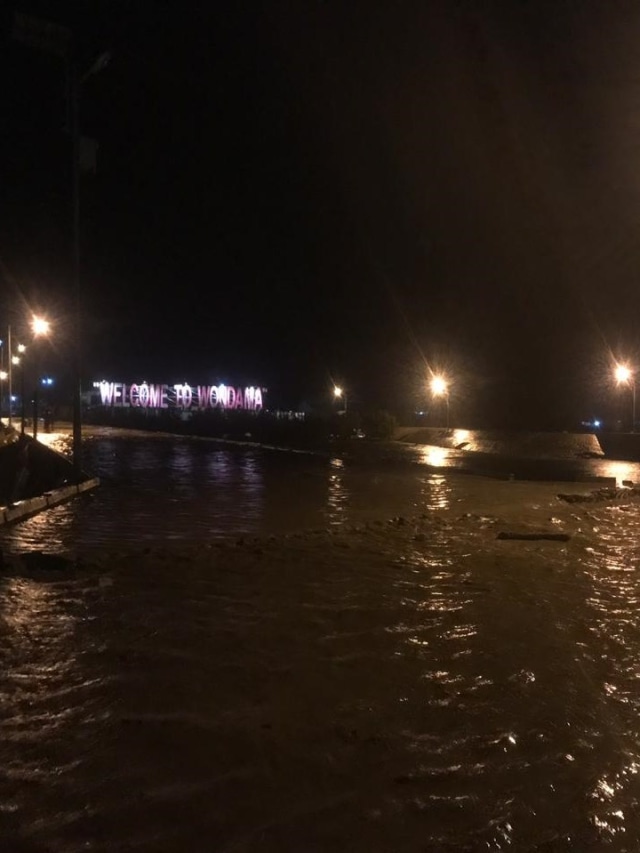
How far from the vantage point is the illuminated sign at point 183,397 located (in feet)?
217

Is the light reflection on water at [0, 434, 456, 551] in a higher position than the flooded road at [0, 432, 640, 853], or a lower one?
higher

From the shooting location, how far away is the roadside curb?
12766 millimetres

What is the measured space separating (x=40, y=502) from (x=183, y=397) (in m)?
55.6

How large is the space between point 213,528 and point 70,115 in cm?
919

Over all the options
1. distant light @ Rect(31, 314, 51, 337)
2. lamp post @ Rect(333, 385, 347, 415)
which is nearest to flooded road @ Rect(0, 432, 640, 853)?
distant light @ Rect(31, 314, 51, 337)

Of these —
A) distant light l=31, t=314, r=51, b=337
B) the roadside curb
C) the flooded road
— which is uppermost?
distant light l=31, t=314, r=51, b=337

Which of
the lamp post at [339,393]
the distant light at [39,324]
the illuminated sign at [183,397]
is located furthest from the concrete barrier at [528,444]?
the lamp post at [339,393]

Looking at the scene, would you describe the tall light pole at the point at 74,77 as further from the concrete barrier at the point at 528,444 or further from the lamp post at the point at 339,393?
the lamp post at the point at 339,393

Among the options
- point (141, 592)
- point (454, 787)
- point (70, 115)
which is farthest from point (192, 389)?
point (454, 787)

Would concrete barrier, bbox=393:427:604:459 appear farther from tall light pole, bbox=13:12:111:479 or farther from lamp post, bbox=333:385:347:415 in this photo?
lamp post, bbox=333:385:347:415

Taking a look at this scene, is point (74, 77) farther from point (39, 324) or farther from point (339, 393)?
point (339, 393)

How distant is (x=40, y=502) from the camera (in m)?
14.4

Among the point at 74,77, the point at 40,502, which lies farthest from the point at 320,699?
the point at 74,77

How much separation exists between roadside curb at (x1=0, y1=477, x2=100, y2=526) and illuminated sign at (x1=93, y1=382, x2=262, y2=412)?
47.0 metres
